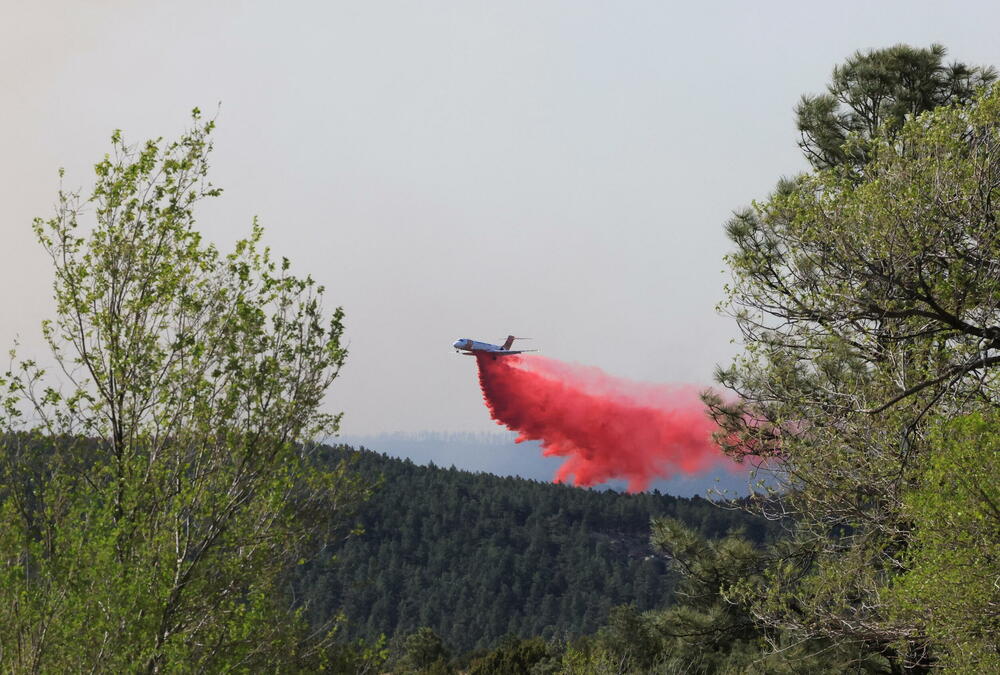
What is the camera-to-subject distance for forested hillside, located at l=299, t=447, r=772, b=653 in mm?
140125

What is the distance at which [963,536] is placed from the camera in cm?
1475

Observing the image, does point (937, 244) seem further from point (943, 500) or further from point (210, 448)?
point (210, 448)

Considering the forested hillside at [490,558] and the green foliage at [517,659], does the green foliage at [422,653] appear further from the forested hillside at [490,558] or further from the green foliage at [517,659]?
the forested hillside at [490,558]

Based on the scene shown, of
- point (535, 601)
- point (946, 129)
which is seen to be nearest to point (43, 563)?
point (946, 129)

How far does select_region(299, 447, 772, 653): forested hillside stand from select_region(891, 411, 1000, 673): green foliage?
113212 mm

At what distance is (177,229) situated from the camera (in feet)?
54.2

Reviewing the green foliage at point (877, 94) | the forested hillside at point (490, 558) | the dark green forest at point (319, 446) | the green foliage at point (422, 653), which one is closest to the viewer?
the dark green forest at point (319, 446)

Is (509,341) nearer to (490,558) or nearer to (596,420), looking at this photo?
(596,420)

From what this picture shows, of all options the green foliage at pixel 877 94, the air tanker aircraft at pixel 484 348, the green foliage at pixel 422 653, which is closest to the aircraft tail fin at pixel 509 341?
the air tanker aircraft at pixel 484 348

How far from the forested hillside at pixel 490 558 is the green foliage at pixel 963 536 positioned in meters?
113

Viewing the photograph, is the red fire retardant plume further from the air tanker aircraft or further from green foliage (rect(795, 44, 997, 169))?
green foliage (rect(795, 44, 997, 169))

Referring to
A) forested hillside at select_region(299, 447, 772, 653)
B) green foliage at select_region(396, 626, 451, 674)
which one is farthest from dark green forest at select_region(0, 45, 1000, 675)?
forested hillside at select_region(299, 447, 772, 653)

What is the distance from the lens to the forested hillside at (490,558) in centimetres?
14012

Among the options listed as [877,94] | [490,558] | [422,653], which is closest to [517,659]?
[422,653]
